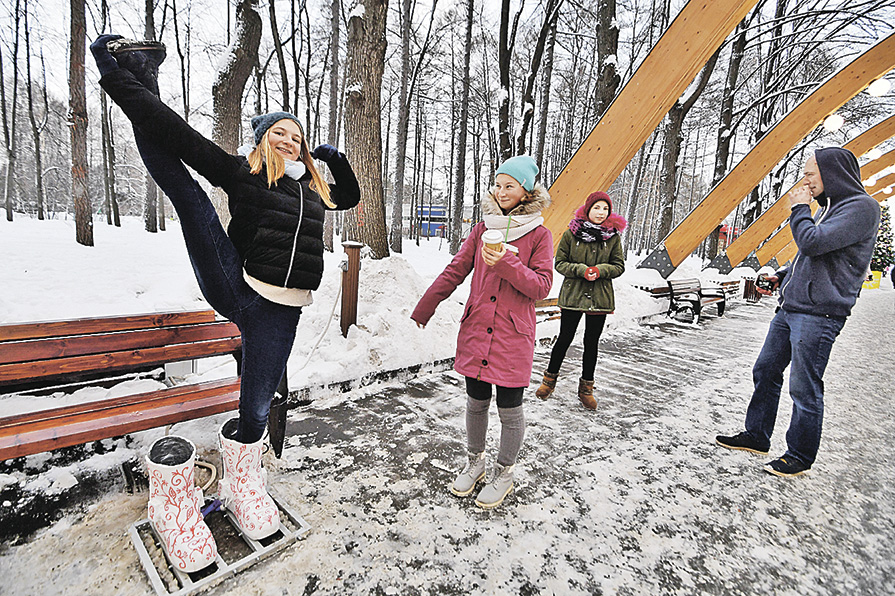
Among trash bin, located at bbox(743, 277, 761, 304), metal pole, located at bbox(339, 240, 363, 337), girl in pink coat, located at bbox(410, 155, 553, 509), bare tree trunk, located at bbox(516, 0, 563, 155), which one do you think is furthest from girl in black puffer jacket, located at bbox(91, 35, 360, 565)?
trash bin, located at bbox(743, 277, 761, 304)

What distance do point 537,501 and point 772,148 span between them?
36.5 feet

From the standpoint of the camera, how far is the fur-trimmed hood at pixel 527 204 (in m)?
2.32

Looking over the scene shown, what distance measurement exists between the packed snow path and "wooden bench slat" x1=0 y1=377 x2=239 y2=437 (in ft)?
1.60

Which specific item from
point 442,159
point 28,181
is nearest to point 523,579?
point 442,159

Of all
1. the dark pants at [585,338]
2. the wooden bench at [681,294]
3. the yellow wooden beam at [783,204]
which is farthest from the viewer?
the yellow wooden beam at [783,204]

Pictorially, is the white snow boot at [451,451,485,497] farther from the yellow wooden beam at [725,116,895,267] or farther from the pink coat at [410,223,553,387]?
the yellow wooden beam at [725,116,895,267]

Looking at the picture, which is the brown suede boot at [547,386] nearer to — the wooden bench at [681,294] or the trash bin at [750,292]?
the wooden bench at [681,294]

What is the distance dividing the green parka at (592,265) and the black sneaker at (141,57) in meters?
3.18

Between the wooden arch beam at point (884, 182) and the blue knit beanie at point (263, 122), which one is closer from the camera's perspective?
the blue knit beanie at point (263, 122)

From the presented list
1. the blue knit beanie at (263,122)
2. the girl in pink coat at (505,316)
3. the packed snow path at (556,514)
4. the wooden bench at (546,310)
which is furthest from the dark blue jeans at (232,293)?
the wooden bench at (546,310)

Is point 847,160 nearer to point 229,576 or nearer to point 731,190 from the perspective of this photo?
point 229,576

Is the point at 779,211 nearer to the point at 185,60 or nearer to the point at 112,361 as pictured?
the point at 112,361

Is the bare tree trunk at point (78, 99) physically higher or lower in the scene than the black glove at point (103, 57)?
higher

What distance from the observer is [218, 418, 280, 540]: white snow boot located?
1.94 m
